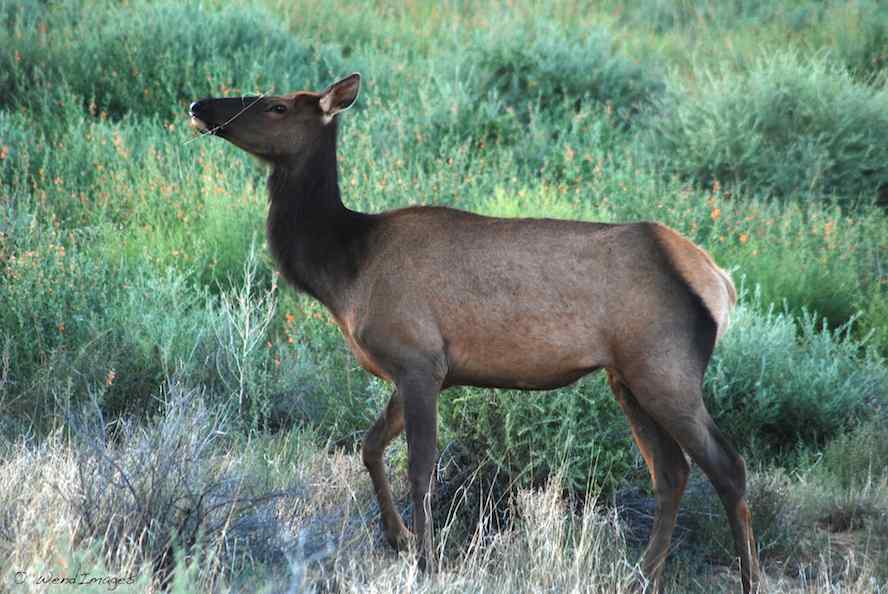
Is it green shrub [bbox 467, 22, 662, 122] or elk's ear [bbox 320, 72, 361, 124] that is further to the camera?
green shrub [bbox 467, 22, 662, 122]

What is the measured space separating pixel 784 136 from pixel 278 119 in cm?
785

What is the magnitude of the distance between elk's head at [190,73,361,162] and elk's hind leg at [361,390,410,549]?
1.39 meters

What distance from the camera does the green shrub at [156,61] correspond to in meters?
13.2

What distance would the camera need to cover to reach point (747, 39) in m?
16.4

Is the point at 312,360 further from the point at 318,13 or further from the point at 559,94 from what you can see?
the point at 318,13

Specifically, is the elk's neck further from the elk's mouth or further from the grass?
the grass

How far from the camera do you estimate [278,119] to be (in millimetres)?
6324

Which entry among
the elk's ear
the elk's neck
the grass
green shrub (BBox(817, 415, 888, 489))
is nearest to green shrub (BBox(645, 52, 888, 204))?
the grass

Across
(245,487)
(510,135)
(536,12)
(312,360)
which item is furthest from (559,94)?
(245,487)

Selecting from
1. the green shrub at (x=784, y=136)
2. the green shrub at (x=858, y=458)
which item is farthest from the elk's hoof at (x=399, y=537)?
the green shrub at (x=784, y=136)

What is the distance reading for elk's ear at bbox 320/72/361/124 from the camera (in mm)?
6332

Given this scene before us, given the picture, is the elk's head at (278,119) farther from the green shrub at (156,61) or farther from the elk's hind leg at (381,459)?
the green shrub at (156,61)

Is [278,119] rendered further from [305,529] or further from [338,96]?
[305,529]

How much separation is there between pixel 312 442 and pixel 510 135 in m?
6.01
